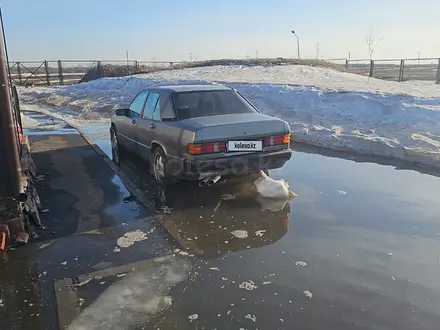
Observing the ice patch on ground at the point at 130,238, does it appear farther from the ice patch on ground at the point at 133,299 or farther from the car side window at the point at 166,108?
the car side window at the point at 166,108

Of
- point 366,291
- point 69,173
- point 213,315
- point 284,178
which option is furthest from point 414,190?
point 69,173

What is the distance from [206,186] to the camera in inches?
247

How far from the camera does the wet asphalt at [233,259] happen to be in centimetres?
307

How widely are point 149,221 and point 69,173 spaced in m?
2.95

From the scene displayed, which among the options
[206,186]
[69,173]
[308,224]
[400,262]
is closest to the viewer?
[400,262]

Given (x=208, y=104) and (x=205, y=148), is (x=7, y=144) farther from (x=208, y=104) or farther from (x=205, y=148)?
(x=208, y=104)

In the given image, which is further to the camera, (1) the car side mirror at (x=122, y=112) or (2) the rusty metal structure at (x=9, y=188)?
(1) the car side mirror at (x=122, y=112)

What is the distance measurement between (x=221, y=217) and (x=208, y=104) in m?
1.97

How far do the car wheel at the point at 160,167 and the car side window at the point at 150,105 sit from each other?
2.30 ft

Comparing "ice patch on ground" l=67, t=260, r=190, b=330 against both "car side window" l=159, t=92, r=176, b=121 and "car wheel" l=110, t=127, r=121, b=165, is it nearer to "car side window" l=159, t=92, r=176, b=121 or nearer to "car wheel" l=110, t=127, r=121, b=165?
"car side window" l=159, t=92, r=176, b=121

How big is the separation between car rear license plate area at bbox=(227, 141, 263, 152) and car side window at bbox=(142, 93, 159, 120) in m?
1.80

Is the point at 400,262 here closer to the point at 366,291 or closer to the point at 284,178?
the point at 366,291

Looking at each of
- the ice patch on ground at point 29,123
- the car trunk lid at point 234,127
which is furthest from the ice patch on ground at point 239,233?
the ice patch on ground at point 29,123

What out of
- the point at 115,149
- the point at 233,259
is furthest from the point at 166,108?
the point at 233,259
